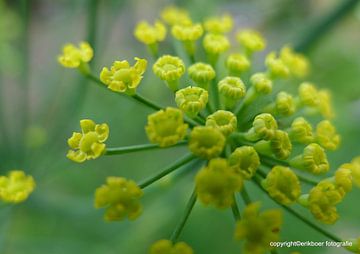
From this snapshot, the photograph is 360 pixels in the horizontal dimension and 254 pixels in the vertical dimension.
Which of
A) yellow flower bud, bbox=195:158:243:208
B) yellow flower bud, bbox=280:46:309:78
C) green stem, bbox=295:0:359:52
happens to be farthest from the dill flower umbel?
green stem, bbox=295:0:359:52

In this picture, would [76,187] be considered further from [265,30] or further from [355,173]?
[355,173]

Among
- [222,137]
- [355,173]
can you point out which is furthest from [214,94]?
[355,173]

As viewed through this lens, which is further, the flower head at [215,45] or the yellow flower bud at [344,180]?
the flower head at [215,45]

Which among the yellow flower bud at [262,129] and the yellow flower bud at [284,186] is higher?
the yellow flower bud at [262,129]

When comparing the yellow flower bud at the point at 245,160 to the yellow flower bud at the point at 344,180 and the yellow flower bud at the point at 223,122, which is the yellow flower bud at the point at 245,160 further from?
the yellow flower bud at the point at 344,180

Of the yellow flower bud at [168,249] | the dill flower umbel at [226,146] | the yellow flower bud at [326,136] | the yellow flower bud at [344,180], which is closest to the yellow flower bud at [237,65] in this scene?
the dill flower umbel at [226,146]

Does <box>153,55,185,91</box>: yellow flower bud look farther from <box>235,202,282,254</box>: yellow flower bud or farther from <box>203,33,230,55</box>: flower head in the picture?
<box>235,202,282,254</box>: yellow flower bud

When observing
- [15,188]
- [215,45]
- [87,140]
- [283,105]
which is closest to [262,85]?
Result: [283,105]
